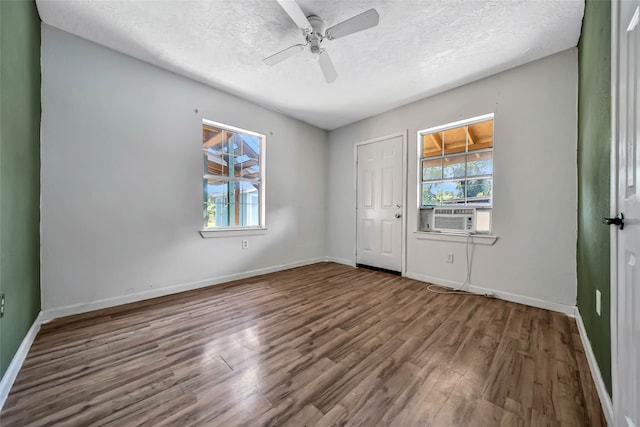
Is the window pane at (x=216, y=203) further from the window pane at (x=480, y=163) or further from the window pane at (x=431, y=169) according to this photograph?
the window pane at (x=480, y=163)

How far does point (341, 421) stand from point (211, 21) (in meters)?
2.91

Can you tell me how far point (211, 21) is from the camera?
79.7 inches

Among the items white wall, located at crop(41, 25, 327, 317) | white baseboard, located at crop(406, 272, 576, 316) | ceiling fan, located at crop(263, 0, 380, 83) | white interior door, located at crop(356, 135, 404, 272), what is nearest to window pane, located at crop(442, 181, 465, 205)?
white interior door, located at crop(356, 135, 404, 272)

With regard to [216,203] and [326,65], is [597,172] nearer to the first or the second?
[326,65]

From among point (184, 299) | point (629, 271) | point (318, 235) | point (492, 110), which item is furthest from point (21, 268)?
point (492, 110)

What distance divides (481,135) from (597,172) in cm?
168

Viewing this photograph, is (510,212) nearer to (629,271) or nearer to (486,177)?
(486,177)

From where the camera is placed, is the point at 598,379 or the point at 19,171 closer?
the point at 598,379

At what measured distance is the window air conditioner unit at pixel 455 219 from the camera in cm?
295

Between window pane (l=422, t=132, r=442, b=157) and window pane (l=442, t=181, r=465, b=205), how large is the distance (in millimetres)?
453

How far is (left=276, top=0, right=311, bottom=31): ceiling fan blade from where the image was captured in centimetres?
164

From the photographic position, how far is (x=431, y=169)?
11.1 ft

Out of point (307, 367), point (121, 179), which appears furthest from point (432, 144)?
point (121, 179)

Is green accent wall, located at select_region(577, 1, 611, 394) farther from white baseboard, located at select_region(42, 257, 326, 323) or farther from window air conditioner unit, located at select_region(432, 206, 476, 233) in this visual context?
white baseboard, located at select_region(42, 257, 326, 323)
